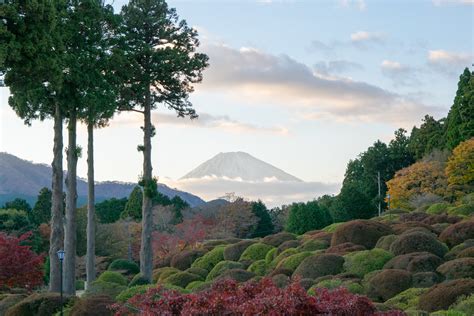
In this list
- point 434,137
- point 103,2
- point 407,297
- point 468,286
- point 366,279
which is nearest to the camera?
point 468,286

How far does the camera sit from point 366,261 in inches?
1061

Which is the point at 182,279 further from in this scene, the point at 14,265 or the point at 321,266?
the point at 321,266

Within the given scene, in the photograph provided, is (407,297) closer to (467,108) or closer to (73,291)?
(73,291)

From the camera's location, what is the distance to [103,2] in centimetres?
3053

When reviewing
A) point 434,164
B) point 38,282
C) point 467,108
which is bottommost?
point 38,282

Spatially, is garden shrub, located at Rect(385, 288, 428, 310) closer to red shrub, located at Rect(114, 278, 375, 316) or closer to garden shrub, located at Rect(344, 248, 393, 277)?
garden shrub, located at Rect(344, 248, 393, 277)

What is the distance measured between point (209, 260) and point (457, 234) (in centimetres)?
1310

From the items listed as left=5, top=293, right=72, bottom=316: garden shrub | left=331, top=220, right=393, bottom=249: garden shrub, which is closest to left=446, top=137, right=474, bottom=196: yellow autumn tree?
left=331, top=220, right=393, bottom=249: garden shrub

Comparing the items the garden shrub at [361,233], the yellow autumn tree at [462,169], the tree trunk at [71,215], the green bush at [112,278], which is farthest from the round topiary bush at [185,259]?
the yellow autumn tree at [462,169]

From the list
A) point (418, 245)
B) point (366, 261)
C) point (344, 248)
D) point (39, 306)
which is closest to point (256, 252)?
point (344, 248)

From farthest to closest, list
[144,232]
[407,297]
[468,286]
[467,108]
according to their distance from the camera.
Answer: [467,108] < [144,232] < [407,297] < [468,286]

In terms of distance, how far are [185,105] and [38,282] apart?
10.9 meters

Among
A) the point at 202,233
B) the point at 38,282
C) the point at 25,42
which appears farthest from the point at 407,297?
the point at 202,233

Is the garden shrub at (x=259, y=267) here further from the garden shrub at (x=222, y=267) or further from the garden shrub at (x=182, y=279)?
the garden shrub at (x=182, y=279)
